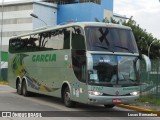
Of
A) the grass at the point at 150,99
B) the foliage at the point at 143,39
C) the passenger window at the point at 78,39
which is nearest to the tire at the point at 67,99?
the passenger window at the point at 78,39

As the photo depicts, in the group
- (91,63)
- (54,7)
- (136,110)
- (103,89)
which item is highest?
(54,7)

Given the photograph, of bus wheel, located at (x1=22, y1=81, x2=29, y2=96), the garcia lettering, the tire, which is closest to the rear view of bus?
the tire

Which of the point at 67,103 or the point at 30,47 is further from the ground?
the point at 30,47

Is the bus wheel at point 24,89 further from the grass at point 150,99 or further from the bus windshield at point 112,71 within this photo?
the bus windshield at point 112,71

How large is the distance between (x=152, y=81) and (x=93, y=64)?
6.70 metres

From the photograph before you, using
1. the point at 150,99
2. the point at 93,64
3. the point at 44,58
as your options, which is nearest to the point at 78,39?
the point at 93,64

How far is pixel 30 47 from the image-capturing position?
22047 mm

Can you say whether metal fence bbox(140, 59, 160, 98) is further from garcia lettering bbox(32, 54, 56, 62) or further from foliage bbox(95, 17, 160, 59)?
foliage bbox(95, 17, 160, 59)

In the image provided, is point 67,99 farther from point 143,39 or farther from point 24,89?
point 143,39

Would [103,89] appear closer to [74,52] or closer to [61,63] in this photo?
[74,52]

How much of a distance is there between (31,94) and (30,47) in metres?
2.88

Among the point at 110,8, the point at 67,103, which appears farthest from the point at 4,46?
the point at 67,103

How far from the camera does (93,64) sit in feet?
50.2

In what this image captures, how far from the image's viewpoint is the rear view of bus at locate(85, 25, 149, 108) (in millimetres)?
15227
